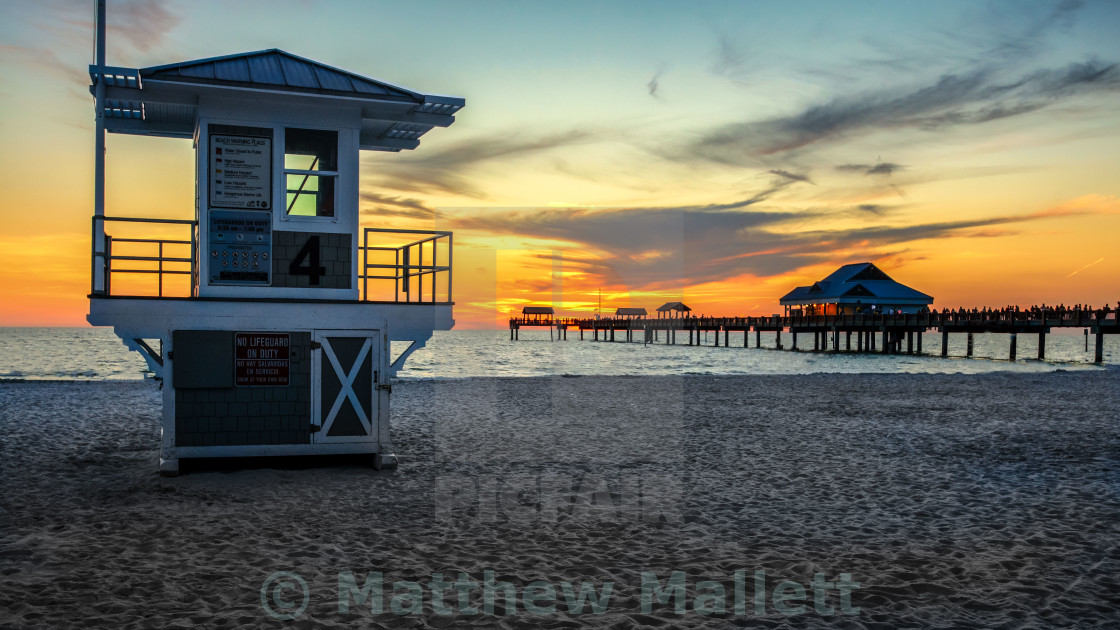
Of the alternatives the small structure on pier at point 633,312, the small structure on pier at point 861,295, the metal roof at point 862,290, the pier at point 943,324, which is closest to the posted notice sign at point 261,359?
the pier at point 943,324

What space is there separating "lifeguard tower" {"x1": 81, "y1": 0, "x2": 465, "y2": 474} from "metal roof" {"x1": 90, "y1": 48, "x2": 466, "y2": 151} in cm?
3

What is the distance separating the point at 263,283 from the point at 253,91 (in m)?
2.84

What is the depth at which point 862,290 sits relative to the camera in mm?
68062

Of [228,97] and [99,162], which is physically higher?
[228,97]

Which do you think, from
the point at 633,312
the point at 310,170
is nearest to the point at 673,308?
the point at 633,312

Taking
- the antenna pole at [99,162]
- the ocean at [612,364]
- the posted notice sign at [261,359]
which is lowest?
the ocean at [612,364]

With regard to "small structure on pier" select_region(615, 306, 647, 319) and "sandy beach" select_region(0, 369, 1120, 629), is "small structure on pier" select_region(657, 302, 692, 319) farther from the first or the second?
"sandy beach" select_region(0, 369, 1120, 629)

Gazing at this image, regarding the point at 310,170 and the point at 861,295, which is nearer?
the point at 310,170

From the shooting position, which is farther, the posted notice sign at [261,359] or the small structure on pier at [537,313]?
the small structure on pier at [537,313]

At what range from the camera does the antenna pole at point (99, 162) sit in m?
9.89

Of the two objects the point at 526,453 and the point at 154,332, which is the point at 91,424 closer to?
the point at 154,332

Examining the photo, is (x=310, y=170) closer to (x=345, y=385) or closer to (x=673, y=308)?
(x=345, y=385)

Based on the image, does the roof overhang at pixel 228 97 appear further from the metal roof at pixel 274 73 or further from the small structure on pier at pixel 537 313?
the small structure on pier at pixel 537 313

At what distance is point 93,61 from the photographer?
10258 millimetres
